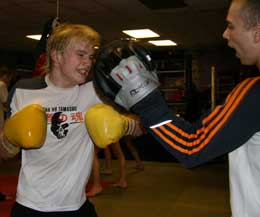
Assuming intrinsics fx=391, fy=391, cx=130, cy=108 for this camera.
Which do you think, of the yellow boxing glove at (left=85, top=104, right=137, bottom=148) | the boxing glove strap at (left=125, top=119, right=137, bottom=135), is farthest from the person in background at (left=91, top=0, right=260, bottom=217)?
the boxing glove strap at (left=125, top=119, right=137, bottom=135)

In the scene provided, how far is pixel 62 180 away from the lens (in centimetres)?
159

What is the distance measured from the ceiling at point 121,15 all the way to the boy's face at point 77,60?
8.88 feet

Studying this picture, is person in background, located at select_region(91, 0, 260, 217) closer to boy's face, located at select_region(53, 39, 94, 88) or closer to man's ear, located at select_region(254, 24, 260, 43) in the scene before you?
man's ear, located at select_region(254, 24, 260, 43)

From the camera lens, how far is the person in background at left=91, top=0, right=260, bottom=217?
100 cm

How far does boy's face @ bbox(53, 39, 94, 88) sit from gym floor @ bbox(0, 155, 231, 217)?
6.58 feet

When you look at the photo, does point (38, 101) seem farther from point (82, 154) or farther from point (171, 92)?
point (171, 92)

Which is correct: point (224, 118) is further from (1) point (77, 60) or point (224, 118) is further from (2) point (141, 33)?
(2) point (141, 33)

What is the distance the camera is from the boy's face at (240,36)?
3.42 ft

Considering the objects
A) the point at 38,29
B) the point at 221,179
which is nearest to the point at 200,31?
the point at 38,29

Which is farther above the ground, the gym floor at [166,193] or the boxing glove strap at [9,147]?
the boxing glove strap at [9,147]

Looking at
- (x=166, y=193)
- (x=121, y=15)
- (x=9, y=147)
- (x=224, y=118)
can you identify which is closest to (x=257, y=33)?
(x=224, y=118)

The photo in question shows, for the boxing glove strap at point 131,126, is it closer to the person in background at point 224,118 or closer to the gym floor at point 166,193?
the person in background at point 224,118

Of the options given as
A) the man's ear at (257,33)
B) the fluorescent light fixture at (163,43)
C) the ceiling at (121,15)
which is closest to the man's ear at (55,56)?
the man's ear at (257,33)

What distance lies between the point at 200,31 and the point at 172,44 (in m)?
1.99
